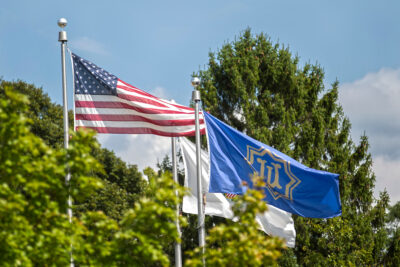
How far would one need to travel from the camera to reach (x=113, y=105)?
16.1 meters

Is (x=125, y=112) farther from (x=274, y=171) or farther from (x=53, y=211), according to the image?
(x=53, y=211)

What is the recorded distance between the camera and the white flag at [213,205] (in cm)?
1788

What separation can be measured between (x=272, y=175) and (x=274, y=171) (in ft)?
0.39

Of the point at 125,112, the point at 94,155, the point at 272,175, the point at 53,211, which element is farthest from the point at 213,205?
the point at 94,155

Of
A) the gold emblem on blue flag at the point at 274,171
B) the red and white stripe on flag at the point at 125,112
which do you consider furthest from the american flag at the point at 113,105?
the gold emblem on blue flag at the point at 274,171

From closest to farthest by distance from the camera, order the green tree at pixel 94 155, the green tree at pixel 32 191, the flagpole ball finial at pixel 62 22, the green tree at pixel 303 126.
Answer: the green tree at pixel 32 191, the flagpole ball finial at pixel 62 22, the green tree at pixel 303 126, the green tree at pixel 94 155

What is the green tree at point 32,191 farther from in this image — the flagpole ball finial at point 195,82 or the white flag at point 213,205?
the white flag at point 213,205

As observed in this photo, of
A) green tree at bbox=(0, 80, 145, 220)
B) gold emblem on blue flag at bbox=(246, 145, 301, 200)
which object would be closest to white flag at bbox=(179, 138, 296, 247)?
gold emblem on blue flag at bbox=(246, 145, 301, 200)

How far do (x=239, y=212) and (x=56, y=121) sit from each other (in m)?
29.0

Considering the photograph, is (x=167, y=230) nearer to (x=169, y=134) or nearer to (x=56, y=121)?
(x=169, y=134)

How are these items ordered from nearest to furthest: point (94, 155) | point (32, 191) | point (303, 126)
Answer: point (32, 191)
point (303, 126)
point (94, 155)

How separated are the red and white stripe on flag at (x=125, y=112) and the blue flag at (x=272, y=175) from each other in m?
1.36

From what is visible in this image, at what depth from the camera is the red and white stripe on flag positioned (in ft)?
52.3

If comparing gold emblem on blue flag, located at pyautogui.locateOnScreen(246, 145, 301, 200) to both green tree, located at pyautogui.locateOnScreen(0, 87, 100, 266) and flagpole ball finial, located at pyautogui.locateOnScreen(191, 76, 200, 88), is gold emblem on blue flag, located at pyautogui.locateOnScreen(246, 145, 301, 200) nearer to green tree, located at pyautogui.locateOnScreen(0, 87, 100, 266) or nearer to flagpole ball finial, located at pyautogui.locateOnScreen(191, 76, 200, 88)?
flagpole ball finial, located at pyautogui.locateOnScreen(191, 76, 200, 88)
